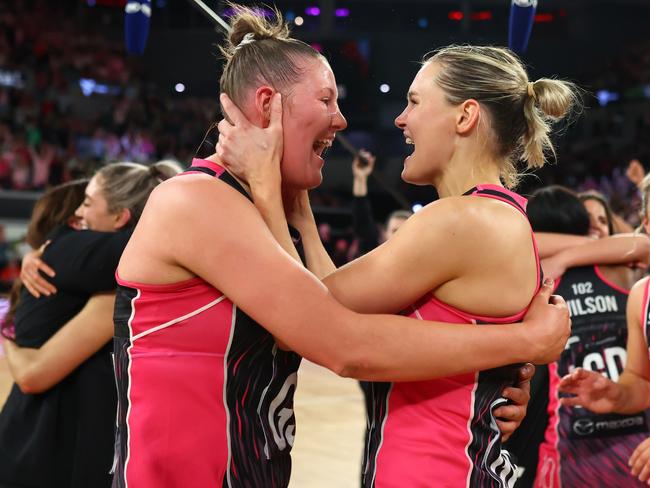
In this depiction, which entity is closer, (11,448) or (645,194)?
(11,448)

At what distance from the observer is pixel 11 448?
7.36ft

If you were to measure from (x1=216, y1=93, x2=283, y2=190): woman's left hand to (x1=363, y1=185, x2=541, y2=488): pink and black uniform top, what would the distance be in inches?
14.4

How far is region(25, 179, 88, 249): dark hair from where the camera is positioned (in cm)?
258

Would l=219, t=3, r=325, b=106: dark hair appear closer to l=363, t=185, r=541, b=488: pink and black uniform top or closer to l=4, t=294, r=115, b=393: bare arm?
l=363, t=185, r=541, b=488: pink and black uniform top

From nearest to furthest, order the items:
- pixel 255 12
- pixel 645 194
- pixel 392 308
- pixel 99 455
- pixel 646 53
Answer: pixel 392 308, pixel 255 12, pixel 99 455, pixel 645 194, pixel 646 53

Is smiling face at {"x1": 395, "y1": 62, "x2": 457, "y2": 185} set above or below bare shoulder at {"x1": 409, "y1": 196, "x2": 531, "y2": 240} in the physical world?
above

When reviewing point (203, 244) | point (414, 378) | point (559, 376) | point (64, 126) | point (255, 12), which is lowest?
point (64, 126)

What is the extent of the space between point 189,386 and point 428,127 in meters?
0.67

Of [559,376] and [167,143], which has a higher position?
[559,376]

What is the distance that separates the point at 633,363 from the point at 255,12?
1.53m

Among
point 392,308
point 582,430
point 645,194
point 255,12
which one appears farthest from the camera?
point 582,430

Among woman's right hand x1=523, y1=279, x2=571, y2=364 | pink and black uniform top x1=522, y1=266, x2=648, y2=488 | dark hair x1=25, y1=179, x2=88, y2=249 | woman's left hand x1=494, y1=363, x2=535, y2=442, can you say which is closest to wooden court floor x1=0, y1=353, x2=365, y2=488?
pink and black uniform top x1=522, y1=266, x2=648, y2=488

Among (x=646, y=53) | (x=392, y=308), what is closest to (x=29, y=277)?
(x=392, y=308)

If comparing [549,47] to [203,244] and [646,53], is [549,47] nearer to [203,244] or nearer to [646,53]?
[646,53]
